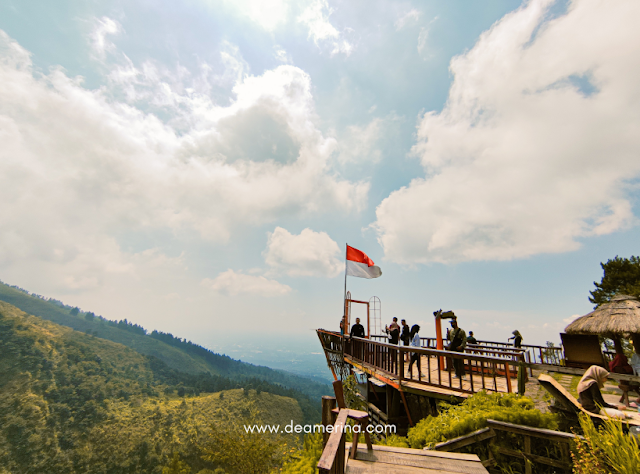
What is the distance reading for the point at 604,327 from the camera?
9992 mm

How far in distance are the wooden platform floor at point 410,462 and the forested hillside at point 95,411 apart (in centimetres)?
4883

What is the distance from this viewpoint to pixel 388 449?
4.64 metres

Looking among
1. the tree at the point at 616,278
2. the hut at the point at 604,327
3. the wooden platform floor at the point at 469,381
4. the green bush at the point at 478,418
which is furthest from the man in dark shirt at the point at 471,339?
the tree at the point at 616,278

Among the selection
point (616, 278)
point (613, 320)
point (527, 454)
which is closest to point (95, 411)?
point (527, 454)

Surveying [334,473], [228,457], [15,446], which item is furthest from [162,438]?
[334,473]

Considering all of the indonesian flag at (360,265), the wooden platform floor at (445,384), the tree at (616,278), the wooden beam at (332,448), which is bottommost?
the wooden beam at (332,448)

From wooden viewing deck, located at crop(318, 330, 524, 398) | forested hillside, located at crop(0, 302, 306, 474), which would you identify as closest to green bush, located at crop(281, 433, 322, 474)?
wooden viewing deck, located at crop(318, 330, 524, 398)

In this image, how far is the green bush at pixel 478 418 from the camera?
4.52 m

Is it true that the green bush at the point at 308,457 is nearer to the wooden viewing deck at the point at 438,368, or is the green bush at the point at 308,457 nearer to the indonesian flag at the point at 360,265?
the wooden viewing deck at the point at 438,368

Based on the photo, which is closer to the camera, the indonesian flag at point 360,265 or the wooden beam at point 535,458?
the wooden beam at point 535,458

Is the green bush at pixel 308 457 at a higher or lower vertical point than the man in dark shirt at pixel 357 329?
lower

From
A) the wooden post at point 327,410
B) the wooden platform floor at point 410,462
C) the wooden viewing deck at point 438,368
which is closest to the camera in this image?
the wooden platform floor at point 410,462

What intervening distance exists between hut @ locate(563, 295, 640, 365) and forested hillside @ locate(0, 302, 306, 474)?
49.2m

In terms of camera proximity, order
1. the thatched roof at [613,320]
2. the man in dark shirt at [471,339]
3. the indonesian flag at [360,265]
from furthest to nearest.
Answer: the indonesian flag at [360,265]
the man in dark shirt at [471,339]
the thatched roof at [613,320]
